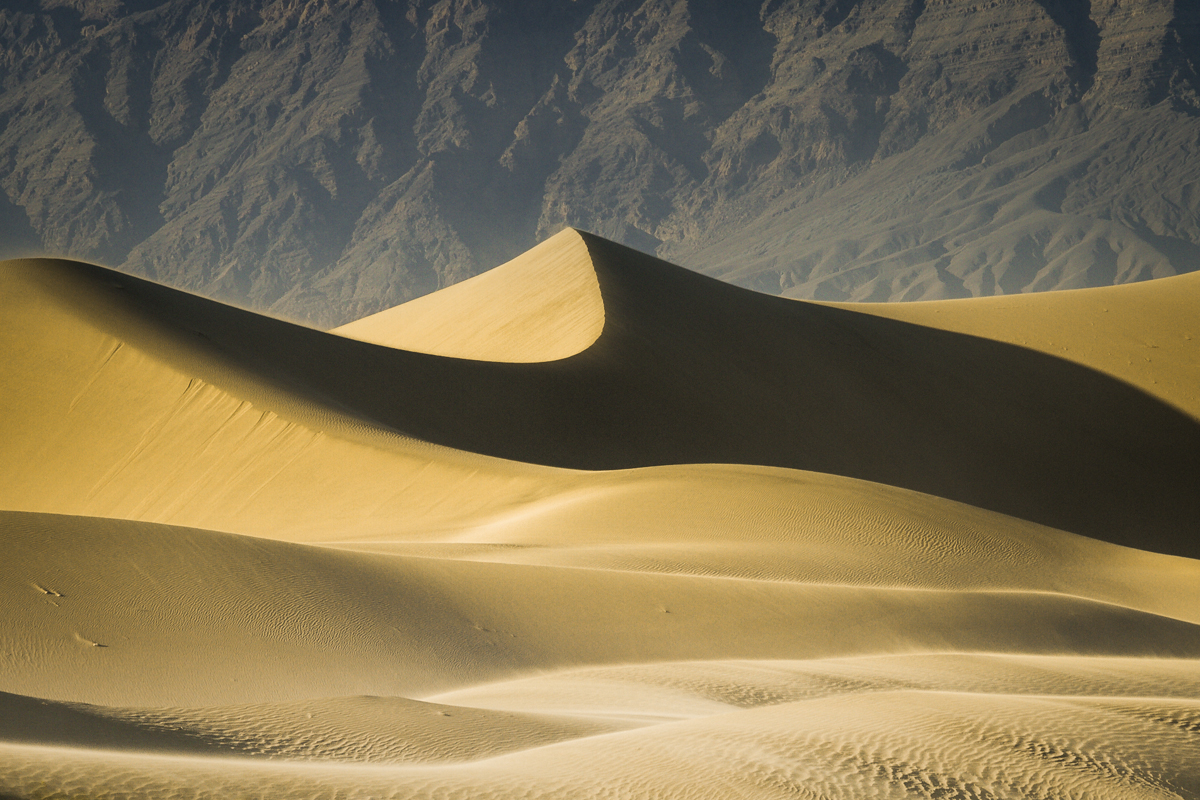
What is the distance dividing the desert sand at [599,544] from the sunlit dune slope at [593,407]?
0.09m

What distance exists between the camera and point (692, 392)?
77.4 feet

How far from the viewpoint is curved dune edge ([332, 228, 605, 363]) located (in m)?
25.5

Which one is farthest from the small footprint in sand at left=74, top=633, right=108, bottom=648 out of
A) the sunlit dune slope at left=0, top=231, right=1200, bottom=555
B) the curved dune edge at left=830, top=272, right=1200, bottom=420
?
the curved dune edge at left=830, top=272, right=1200, bottom=420

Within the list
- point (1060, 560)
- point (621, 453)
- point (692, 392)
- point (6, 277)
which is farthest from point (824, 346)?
point (6, 277)

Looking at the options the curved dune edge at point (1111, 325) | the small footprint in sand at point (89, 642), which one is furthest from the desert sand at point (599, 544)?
the curved dune edge at point (1111, 325)

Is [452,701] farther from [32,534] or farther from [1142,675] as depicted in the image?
[1142,675]

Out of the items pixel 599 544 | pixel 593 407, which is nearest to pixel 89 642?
pixel 599 544

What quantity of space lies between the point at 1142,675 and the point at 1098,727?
3.17 m

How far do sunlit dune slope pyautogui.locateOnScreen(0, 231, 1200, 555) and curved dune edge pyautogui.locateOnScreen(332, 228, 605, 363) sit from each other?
0.29 metres

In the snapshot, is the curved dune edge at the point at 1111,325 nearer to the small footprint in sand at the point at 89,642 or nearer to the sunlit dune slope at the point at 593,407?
the sunlit dune slope at the point at 593,407

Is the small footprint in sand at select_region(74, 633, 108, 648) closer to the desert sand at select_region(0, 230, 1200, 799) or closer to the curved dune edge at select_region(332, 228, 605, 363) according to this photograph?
the desert sand at select_region(0, 230, 1200, 799)

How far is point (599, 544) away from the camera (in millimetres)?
10438

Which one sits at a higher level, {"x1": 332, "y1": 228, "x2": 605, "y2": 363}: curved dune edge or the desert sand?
{"x1": 332, "y1": 228, "x2": 605, "y2": 363}: curved dune edge

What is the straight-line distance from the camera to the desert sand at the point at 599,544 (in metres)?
3.27
